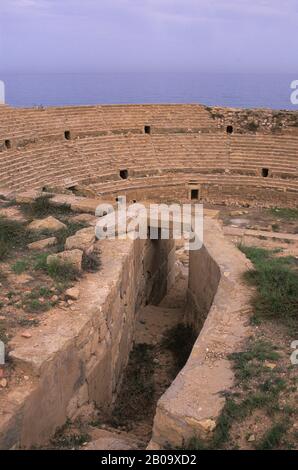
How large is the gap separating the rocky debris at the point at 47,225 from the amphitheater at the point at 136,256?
2.02ft

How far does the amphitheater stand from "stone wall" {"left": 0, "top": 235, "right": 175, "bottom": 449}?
0.05ft

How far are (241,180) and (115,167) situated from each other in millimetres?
5118

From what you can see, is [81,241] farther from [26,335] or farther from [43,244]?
[26,335]

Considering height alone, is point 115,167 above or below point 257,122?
below

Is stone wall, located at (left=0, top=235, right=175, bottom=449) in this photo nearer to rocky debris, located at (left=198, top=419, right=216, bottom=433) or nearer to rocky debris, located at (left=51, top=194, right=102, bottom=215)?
rocky debris, located at (left=198, top=419, right=216, bottom=433)

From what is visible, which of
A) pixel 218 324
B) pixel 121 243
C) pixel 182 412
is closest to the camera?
pixel 182 412

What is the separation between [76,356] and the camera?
5445mm

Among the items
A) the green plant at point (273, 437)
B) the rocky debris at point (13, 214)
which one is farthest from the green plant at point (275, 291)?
the rocky debris at point (13, 214)

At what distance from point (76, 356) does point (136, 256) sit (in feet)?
13.0

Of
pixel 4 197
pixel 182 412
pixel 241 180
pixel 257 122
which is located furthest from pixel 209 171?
pixel 182 412

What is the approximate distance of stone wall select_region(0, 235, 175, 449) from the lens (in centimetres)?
446

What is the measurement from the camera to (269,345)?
5543 millimetres

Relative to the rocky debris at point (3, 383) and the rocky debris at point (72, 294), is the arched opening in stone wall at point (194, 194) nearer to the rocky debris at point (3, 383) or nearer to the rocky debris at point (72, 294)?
the rocky debris at point (72, 294)
